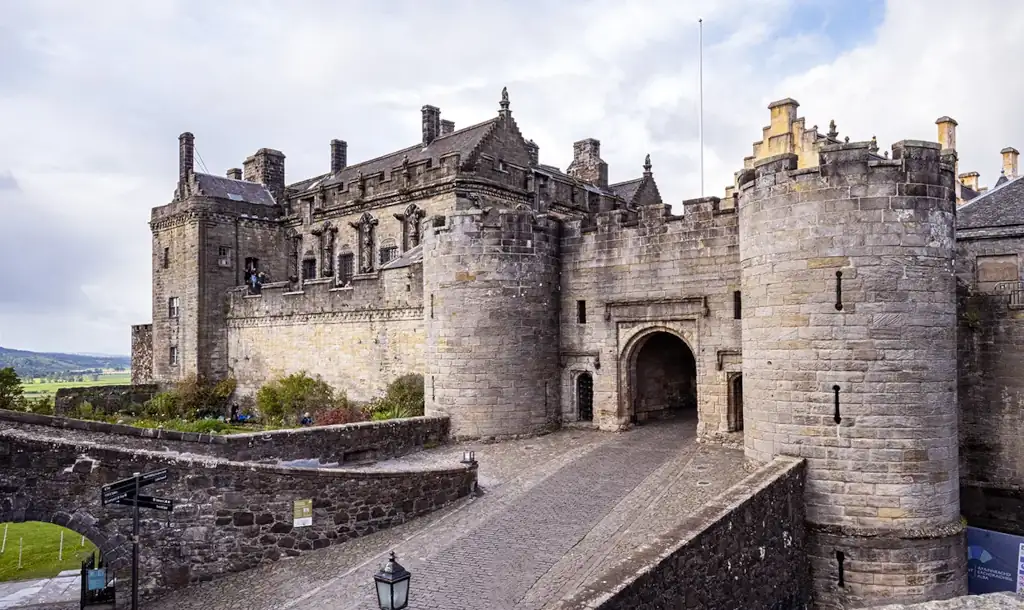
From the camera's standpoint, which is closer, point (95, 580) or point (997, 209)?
point (95, 580)

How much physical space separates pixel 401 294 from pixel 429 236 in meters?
5.51

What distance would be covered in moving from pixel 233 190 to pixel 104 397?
11147 millimetres

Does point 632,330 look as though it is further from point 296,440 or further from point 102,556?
point 102,556

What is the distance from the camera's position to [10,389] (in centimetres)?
Answer: 2780

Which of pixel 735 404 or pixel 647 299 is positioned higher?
pixel 647 299

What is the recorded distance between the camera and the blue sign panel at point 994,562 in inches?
599

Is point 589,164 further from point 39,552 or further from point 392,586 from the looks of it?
point 392,586

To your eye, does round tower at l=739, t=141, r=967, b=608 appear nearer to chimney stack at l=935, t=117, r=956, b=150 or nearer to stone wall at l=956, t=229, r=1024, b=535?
stone wall at l=956, t=229, r=1024, b=535

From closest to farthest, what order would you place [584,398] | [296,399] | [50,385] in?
[584,398] → [296,399] → [50,385]

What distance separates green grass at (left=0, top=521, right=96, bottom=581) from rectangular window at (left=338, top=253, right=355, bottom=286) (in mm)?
15309

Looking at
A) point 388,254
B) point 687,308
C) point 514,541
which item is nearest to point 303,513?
point 514,541

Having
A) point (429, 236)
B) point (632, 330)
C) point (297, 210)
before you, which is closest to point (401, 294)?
point (429, 236)

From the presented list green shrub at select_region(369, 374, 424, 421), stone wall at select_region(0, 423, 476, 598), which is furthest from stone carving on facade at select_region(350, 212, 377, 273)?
stone wall at select_region(0, 423, 476, 598)

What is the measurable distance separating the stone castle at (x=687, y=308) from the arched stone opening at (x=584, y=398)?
0.21 feet
